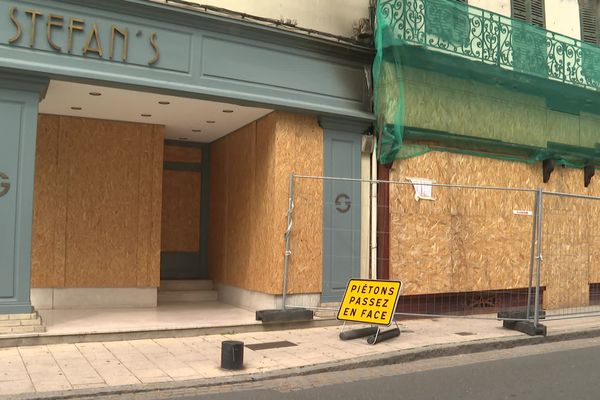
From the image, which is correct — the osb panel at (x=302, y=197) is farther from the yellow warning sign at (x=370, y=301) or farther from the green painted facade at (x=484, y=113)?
the green painted facade at (x=484, y=113)

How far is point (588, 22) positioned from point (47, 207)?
1222 cm

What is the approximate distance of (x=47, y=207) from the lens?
32.0 ft

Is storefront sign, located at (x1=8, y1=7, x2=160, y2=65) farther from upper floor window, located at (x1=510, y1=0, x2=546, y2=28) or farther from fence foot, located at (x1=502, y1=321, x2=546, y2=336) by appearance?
upper floor window, located at (x1=510, y1=0, x2=546, y2=28)

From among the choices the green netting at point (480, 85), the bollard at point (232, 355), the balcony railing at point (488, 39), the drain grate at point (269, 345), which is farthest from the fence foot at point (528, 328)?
the balcony railing at point (488, 39)

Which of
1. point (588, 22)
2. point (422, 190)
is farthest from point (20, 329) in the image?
point (588, 22)

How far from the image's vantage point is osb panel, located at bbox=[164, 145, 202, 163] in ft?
38.7

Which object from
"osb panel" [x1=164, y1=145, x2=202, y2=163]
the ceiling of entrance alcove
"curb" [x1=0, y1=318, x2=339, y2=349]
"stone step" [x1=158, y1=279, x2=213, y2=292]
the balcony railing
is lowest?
"curb" [x1=0, y1=318, x2=339, y2=349]

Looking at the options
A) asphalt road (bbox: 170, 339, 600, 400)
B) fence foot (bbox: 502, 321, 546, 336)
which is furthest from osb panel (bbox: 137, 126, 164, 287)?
fence foot (bbox: 502, 321, 546, 336)

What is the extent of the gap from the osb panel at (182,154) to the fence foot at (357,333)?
546cm

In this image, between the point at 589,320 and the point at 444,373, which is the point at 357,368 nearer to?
the point at 444,373

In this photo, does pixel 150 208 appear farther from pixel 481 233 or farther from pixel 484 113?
pixel 484 113

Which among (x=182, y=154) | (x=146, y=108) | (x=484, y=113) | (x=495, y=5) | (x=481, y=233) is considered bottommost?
(x=481, y=233)

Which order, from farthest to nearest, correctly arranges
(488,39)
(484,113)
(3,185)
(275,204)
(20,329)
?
1. (484,113)
2. (488,39)
3. (275,204)
4. (3,185)
5. (20,329)

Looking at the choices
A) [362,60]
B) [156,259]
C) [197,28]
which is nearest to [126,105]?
[197,28]
